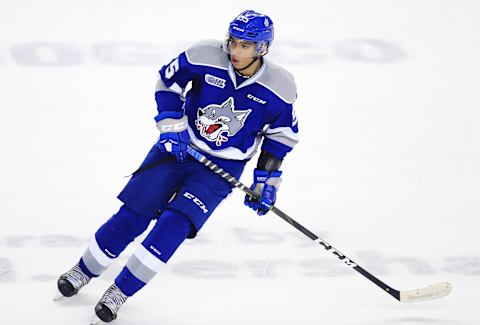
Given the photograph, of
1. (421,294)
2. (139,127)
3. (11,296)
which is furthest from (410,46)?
(11,296)

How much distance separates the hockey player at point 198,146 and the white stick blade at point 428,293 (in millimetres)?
833

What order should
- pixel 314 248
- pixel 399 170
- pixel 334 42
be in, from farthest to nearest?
pixel 334 42 < pixel 399 170 < pixel 314 248

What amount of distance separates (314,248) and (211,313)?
38.6 inches

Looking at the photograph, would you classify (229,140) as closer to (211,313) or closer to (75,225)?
(211,313)

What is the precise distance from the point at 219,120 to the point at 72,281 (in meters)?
1.05

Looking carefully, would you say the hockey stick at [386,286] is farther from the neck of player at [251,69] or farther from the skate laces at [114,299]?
the skate laces at [114,299]

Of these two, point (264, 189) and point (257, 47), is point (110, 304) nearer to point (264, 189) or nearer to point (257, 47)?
point (264, 189)

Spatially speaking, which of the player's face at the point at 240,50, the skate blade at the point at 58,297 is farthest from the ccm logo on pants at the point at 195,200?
the skate blade at the point at 58,297

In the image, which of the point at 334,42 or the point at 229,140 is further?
the point at 334,42

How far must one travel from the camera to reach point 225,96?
18.6 ft

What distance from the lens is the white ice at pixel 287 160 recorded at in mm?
5984

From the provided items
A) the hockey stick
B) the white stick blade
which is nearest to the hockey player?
the hockey stick

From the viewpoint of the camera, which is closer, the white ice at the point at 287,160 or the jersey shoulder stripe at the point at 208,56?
the jersey shoulder stripe at the point at 208,56

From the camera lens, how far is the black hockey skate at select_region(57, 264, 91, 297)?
5730 mm
